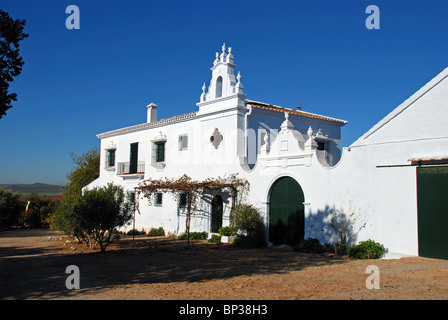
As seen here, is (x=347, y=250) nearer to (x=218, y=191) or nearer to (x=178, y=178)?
(x=218, y=191)

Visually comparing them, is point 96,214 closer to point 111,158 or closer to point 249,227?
point 249,227

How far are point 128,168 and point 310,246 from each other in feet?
46.7

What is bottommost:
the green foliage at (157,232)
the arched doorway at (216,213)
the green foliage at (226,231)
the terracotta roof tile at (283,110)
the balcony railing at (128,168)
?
the green foliage at (157,232)

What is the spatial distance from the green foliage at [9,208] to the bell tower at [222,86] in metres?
17.3

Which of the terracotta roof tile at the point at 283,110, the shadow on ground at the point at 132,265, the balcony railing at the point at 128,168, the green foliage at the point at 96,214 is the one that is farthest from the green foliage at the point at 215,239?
the balcony railing at the point at 128,168

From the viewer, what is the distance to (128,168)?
2348cm

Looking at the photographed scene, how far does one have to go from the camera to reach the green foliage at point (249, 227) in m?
14.3

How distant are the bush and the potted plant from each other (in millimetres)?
5439

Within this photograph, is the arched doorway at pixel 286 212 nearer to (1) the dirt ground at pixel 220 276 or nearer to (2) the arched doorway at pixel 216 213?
(1) the dirt ground at pixel 220 276

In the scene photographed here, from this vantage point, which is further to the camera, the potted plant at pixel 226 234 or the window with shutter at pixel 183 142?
the window with shutter at pixel 183 142

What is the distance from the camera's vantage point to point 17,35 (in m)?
8.99

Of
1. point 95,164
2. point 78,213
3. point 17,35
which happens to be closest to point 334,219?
point 78,213

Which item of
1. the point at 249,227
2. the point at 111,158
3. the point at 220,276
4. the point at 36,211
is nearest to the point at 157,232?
the point at 249,227
